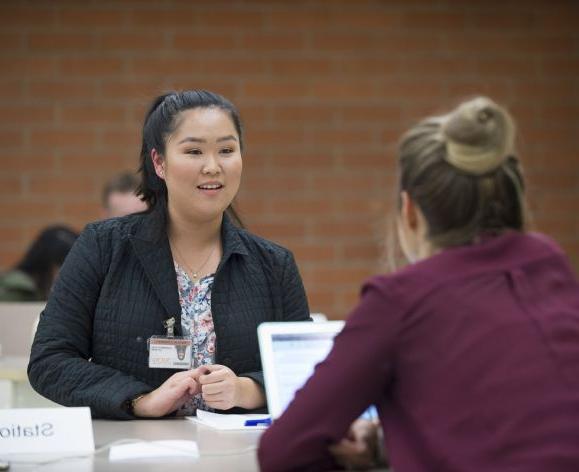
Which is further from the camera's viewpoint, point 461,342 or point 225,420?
point 225,420

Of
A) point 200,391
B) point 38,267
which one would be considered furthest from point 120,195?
point 200,391

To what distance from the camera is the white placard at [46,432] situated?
206 cm

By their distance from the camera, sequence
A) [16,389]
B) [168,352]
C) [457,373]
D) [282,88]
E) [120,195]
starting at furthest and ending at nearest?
[282,88] → [120,195] → [16,389] → [168,352] → [457,373]

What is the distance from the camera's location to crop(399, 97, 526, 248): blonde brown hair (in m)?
1.66

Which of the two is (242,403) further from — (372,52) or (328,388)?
(372,52)

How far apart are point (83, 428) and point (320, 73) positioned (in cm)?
375

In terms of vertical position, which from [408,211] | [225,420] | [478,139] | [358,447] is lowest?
[225,420]

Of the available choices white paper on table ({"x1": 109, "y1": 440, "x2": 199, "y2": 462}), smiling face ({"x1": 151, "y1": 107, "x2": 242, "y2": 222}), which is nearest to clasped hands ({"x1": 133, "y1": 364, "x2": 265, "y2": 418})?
white paper on table ({"x1": 109, "y1": 440, "x2": 199, "y2": 462})

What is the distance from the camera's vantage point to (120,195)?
5047mm

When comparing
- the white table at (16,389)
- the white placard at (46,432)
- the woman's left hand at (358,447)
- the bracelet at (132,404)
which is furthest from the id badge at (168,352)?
the white table at (16,389)

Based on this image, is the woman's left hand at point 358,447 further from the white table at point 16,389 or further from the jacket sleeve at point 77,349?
Answer: the white table at point 16,389

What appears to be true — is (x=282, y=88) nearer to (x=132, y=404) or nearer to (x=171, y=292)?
(x=171, y=292)

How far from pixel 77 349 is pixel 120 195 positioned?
2.58m

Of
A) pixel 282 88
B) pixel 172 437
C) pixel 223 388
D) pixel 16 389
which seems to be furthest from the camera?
pixel 282 88
